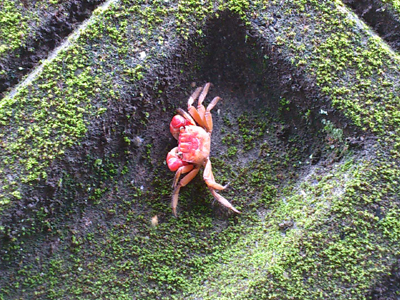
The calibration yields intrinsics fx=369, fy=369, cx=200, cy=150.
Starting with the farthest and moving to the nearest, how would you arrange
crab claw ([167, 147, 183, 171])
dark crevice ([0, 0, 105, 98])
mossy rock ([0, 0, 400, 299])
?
crab claw ([167, 147, 183, 171]) → dark crevice ([0, 0, 105, 98]) → mossy rock ([0, 0, 400, 299])

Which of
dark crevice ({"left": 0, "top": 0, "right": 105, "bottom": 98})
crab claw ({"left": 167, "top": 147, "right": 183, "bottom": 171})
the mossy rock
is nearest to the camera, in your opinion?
the mossy rock

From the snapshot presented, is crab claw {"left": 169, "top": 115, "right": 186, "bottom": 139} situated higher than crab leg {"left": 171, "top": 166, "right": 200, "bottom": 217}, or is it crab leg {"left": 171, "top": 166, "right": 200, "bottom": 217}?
crab claw {"left": 169, "top": 115, "right": 186, "bottom": 139}

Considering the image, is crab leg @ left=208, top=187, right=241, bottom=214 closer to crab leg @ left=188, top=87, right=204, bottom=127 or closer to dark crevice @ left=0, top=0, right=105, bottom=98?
crab leg @ left=188, top=87, right=204, bottom=127

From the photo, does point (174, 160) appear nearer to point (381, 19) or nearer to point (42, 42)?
point (42, 42)

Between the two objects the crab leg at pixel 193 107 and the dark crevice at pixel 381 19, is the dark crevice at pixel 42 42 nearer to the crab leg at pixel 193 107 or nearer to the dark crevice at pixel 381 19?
the crab leg at pixel 193 107

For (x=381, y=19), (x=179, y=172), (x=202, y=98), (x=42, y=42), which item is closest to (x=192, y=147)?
(x=179, y=172)

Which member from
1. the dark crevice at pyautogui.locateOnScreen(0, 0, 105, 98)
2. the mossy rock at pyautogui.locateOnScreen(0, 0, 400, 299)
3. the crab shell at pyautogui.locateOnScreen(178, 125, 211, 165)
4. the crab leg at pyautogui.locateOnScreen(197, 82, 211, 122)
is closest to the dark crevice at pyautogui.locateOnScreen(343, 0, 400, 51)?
the mossy rock at pyautogui.locateOnScreen(0, 0, 400, 299)

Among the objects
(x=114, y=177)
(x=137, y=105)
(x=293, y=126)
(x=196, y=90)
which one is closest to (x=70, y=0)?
(x=137, y=105)

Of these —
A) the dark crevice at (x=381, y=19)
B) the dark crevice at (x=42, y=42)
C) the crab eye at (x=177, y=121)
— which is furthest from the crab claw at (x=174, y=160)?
the dark crevice at (x=381, y=19)
